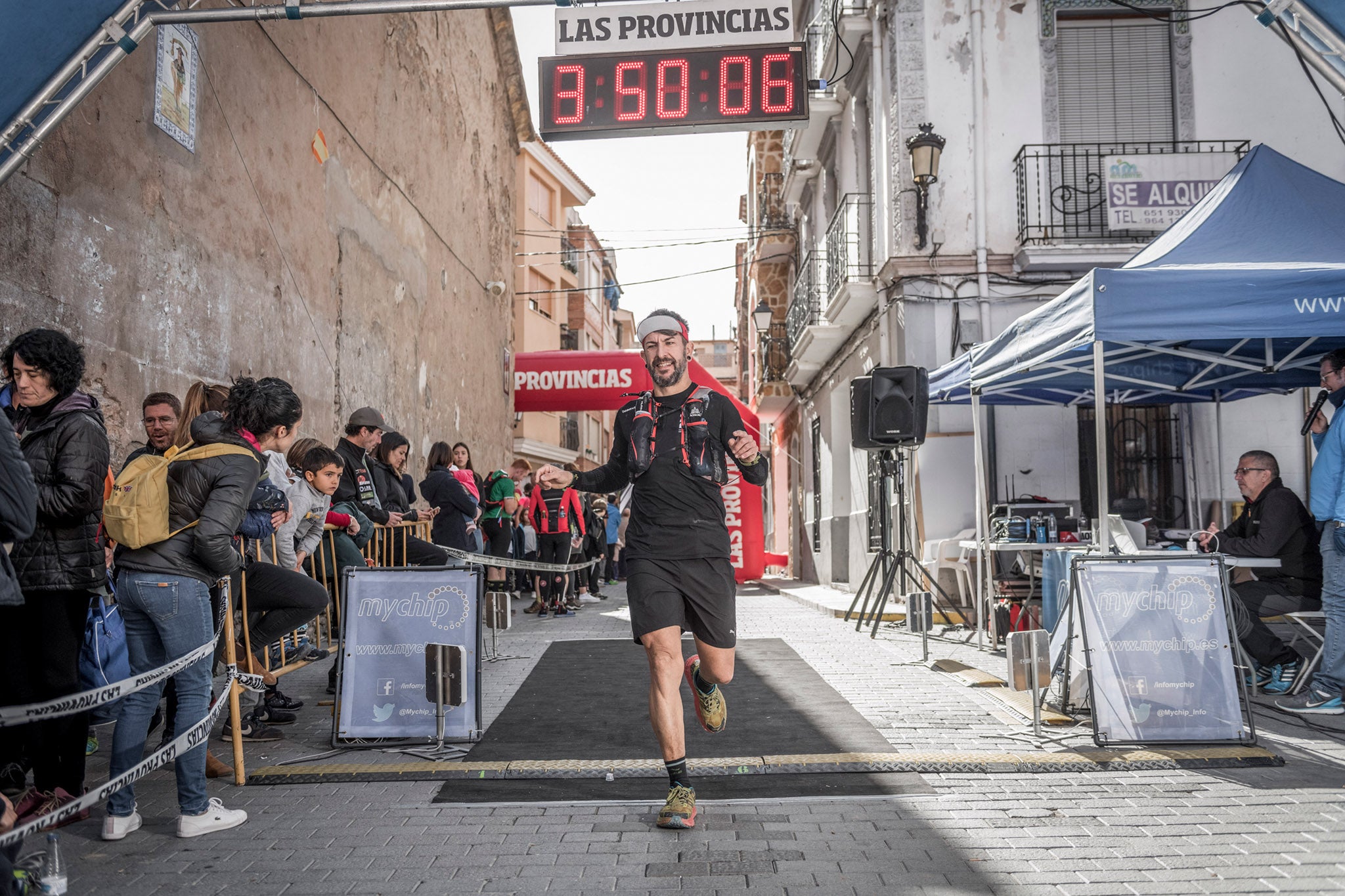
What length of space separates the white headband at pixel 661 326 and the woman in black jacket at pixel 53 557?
7.48ft

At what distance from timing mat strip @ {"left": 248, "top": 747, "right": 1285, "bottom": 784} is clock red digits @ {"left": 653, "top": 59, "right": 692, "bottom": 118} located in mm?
5846

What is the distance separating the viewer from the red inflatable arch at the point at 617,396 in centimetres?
2039

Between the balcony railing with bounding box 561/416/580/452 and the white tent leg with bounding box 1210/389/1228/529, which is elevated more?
the balcony railing with bounding box 561/416/580/452

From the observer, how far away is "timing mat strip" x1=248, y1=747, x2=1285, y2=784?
5.04 m

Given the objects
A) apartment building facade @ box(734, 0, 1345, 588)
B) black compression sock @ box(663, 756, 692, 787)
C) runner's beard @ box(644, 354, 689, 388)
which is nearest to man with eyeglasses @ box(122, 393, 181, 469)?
runner's beard @ box(644, 354, 689, 388)

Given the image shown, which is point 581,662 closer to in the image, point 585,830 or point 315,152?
point 585,830

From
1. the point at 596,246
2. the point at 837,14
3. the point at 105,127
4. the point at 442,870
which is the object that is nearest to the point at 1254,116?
the point at 837,14

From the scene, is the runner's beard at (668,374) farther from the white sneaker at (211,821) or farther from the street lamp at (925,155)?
the street lamp at (925,155)

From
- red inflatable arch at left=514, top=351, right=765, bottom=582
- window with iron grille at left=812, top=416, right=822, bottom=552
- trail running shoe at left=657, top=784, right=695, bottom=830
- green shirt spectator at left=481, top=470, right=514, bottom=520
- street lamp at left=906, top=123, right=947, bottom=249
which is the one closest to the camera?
trail running shoe at left=657, top=784, right=695, bottom=830

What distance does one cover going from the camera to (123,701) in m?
4.24

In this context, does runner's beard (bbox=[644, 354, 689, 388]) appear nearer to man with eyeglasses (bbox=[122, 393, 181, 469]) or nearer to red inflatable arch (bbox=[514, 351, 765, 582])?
man with eyeglasses (bbox=[122, 393, 181, 469])

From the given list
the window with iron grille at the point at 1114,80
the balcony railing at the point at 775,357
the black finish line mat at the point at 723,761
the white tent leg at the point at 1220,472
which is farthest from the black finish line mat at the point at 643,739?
the balcony railing at the point at 775,357

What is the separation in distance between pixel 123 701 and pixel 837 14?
12772 millimetres

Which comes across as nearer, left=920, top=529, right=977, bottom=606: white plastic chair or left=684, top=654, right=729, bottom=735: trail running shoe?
left=684, top=654, right=729, bottom=735: trail running shoe
